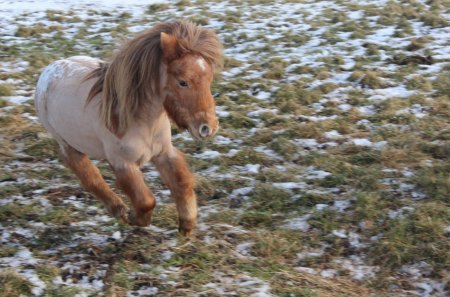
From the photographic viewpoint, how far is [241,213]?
395 centimetres

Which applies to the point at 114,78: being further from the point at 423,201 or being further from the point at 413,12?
the point at 413,12

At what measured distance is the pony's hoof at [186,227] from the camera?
11.7ft

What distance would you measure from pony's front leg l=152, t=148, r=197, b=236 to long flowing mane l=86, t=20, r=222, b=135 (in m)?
0.37

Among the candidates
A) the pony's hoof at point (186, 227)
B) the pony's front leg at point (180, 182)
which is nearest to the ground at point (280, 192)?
the pony's hoof at point (186, 227)

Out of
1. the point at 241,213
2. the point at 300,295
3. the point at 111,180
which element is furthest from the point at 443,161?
the point at 111,180

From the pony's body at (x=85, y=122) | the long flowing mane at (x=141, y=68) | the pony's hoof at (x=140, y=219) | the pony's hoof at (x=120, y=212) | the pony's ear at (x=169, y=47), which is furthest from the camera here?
the pony's hoof at (x=120, y=212)

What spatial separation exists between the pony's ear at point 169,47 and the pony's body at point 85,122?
305 millimetres

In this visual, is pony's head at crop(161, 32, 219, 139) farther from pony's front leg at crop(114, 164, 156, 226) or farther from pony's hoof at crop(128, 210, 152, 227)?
pony's hoof at crop(128, 210, 152, 227)

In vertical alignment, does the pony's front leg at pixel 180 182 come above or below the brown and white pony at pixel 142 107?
below

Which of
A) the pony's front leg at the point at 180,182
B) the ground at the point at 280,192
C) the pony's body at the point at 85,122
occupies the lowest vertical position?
the ground at the point at 280,192

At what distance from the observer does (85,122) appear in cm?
353

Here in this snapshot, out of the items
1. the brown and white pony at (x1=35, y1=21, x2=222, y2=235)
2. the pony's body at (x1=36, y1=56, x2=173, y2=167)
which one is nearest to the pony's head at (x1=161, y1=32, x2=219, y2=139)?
the brown and white pony at (x1=35, y1=21, x2=222, y2=235)

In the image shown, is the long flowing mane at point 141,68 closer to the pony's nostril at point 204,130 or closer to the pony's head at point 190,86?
the pony's head at point 190,86

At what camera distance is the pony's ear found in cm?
305
